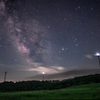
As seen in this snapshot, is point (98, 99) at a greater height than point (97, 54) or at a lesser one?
lesser

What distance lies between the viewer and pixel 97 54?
110 ft

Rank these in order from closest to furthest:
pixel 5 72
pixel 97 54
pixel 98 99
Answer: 1. pixel 98 99
2. pixel 97 54
3. pixel 5 72

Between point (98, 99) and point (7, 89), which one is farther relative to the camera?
point (7, 89)

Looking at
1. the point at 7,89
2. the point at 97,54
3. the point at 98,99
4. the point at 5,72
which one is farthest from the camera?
the point at 5,72

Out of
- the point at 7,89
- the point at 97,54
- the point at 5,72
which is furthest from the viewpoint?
the point at 5,72

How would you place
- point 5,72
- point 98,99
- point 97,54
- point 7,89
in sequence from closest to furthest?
point 98,99
point 97,54
point 7,89
point 5,72

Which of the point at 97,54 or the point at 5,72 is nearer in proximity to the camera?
the point at 97,54

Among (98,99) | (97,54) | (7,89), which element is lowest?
(7,89)

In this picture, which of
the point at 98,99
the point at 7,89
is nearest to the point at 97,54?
the point at 98,99

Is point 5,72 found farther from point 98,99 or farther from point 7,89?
point 98,99

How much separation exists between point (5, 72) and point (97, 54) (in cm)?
6867

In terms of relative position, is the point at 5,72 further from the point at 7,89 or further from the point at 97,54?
the point at 97,54

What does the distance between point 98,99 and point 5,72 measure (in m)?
77.8

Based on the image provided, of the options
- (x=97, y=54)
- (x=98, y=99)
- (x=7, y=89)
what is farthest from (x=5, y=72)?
(x=98, y=99)
